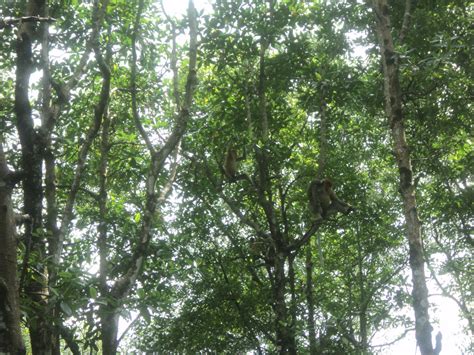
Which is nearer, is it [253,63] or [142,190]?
[253,63]

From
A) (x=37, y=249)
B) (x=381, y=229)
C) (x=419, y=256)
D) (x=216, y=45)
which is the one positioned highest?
(x=216, y=45)

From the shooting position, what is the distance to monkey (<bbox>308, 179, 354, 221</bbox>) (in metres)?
7.89

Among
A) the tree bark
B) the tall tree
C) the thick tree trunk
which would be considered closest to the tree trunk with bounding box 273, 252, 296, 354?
the tree bark

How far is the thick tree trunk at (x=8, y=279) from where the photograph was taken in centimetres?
235

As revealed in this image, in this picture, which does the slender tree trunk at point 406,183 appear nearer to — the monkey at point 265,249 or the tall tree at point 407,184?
the tall tree at point 407,184

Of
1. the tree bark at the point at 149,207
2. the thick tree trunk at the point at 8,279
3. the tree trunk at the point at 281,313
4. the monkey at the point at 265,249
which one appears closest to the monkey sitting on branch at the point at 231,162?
the monkey at the point at 265,249

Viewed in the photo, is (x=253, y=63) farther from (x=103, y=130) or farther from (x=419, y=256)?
(x=419, y=256)

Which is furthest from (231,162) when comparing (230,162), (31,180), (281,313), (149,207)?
(31,180)

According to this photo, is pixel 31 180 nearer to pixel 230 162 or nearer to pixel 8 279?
pixel 8 279

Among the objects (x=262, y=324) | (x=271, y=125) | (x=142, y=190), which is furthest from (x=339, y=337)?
(x=142, y=190)

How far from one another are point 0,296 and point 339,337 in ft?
28.8

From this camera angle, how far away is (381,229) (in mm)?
12812

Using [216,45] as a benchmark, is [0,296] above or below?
below

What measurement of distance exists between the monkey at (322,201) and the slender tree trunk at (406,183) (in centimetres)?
169
